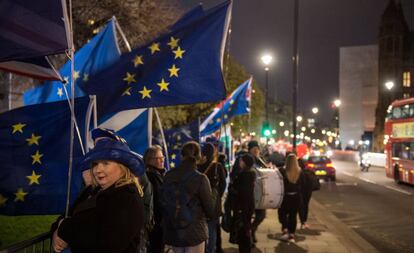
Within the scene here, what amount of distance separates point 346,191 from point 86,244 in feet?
68.1

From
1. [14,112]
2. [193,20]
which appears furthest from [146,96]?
[14,112]

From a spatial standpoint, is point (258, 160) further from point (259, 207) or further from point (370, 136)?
point (370, 136)

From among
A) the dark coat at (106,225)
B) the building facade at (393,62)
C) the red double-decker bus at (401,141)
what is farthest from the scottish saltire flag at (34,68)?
the building facade at (393,62)

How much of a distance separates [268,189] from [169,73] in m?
2.72

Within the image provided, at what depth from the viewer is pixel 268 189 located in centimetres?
899

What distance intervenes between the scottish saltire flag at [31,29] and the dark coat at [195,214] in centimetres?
177

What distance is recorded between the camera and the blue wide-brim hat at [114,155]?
130 inches

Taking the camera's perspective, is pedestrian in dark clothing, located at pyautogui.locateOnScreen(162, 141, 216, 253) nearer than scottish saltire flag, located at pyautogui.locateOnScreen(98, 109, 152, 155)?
Yes

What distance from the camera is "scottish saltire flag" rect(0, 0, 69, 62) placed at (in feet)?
15.1

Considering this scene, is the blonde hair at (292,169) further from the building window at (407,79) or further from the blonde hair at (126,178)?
the building window at (407,79)

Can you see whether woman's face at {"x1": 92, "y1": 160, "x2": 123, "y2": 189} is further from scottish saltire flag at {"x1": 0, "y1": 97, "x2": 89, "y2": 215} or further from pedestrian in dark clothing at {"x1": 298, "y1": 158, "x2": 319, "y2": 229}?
pedestrian in dark clothing at {"x1": 298, "y1": 158, "x2": 319, "y2": 229}

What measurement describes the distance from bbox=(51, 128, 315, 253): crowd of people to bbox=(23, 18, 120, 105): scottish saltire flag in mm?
2130

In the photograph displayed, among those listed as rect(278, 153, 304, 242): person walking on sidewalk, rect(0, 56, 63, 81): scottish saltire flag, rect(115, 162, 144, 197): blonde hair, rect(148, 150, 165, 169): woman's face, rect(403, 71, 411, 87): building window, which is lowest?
rect(278, 153, 304, 242): person walking on sidewalk

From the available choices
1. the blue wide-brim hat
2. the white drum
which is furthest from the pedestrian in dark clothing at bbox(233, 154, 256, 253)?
the blue wide-brim hat
